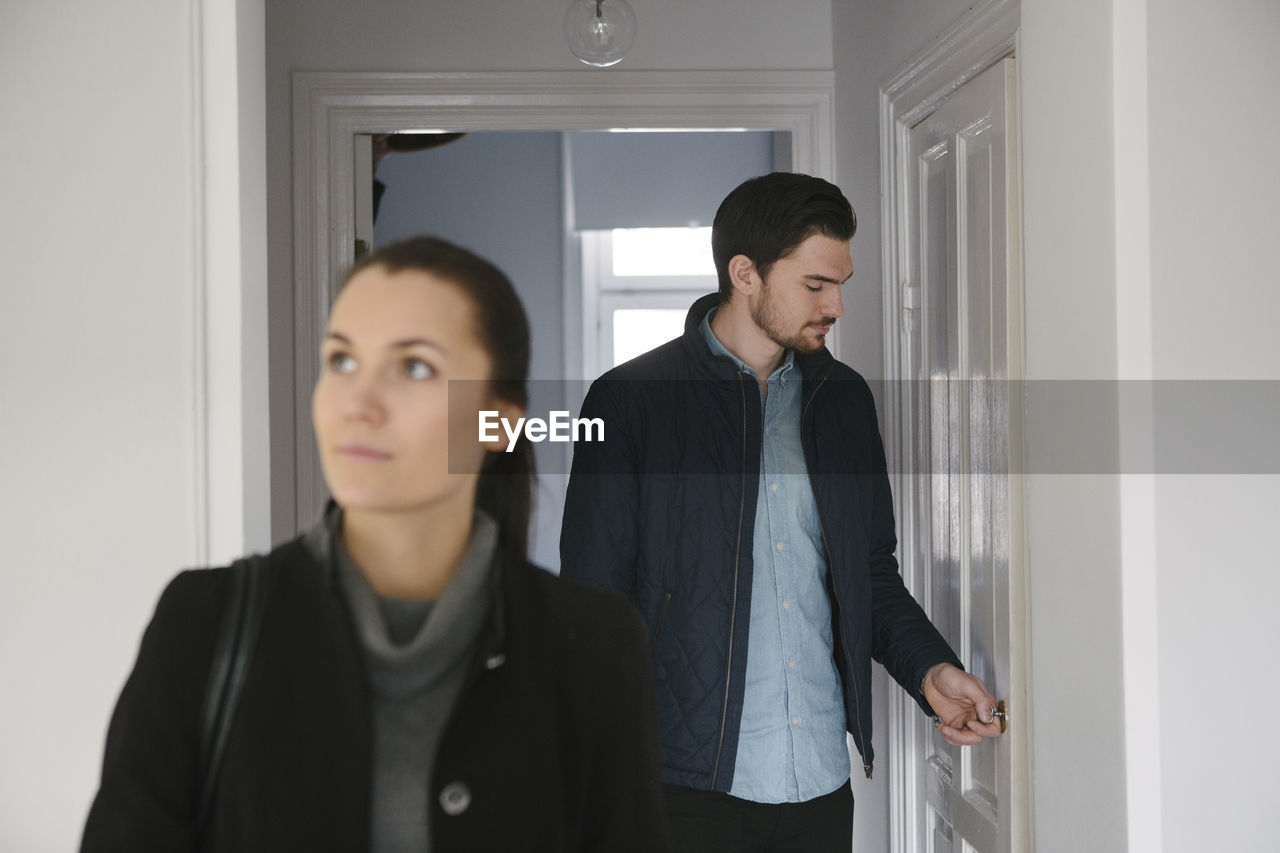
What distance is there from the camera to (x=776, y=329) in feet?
5.87

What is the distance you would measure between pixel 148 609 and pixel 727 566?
84 cm

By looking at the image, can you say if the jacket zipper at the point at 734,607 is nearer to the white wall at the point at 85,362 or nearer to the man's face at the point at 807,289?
the man's face at the point at 807,289

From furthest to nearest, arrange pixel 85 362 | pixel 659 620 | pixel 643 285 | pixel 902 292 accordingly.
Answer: pixel 643 285, pixel 902 292, pixel 659 620, pixel 85 362

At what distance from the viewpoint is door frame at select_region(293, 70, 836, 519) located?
278 cm

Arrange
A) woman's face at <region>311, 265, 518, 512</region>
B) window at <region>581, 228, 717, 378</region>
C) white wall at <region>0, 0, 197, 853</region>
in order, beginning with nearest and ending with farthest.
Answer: woman's face at <region>311, 265, 518, 512</region>
white wall at <region>0, 0, 197, 853</region>
window at <region>581, 228, 717, 378</region>

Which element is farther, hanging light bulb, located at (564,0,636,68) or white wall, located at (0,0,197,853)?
hanging light bulb, located at (564,0,636,68)

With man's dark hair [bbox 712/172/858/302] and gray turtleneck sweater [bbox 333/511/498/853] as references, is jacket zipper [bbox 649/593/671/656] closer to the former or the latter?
man's dark hair [bbox 712/172/858/302]

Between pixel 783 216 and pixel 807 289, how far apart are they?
12cm

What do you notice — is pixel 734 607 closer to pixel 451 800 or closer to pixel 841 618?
pixel 841 618

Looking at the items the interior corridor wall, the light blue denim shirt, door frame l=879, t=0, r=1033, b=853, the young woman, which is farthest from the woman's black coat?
the interior corridor wall

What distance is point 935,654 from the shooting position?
190cm

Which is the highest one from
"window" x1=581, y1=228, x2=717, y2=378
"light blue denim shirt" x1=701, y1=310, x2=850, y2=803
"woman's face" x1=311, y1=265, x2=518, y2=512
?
"window" x1=581, y1=228, x2=717, y2=378

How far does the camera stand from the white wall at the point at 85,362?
135cm

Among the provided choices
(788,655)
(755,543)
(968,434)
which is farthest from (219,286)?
(968,434)
